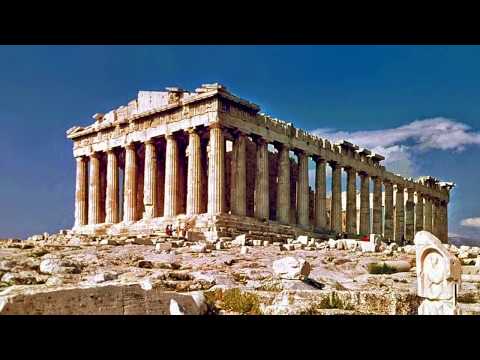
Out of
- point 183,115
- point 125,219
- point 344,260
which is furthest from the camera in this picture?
point 125,219

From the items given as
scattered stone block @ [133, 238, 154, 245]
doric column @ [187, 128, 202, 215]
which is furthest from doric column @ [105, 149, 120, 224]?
scattered stone block @ [133, 238, 154, 245]

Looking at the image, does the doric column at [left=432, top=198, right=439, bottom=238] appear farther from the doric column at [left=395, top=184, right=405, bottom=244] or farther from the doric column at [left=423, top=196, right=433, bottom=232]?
the doric column at [left=395, top=184, right=405, bottom=244]

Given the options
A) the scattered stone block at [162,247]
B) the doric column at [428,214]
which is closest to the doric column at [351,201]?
the doric column at [428,214]

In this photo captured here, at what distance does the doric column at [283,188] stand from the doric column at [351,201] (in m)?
9.05

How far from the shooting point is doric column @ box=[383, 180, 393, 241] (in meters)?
53.7

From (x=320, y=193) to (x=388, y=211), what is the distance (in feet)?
38.9

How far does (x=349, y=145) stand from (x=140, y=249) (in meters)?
25.5

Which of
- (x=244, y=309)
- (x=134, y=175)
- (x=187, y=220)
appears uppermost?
(x=134, y=175)

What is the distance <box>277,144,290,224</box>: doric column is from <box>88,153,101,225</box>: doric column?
42.9 feet

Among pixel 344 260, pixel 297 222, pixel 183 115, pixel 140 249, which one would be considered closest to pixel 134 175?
pixel 183 115

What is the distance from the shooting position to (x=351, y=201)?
48500 millimetres
